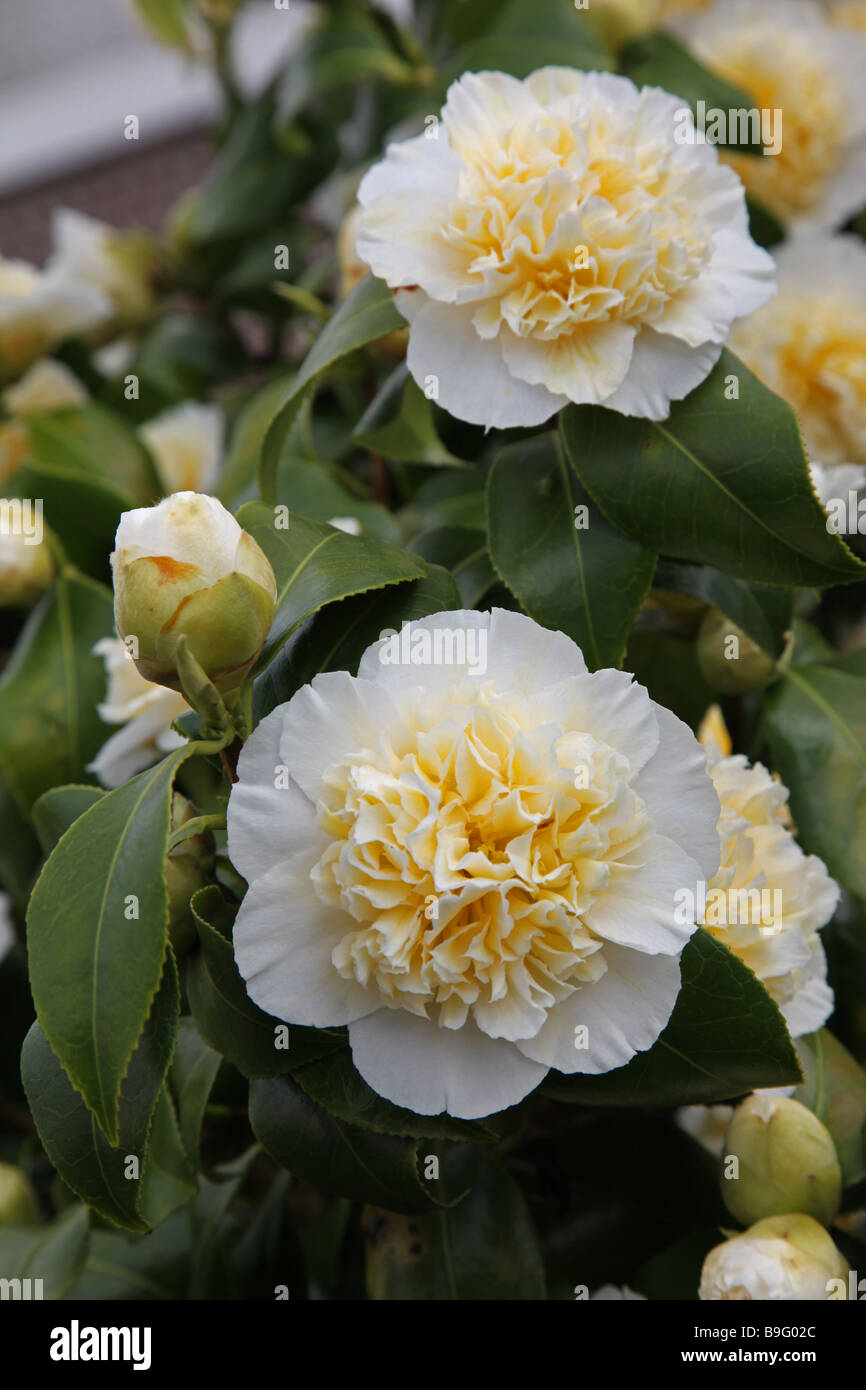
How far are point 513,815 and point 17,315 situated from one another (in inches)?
23.2

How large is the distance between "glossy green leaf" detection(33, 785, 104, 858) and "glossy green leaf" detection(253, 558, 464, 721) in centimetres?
8

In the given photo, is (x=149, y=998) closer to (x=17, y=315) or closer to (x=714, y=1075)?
(x=714, y=1075)

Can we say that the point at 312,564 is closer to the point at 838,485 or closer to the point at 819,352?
the point at 838,485

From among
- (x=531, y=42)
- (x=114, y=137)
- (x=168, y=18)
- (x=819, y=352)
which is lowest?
(x=819, y=352)

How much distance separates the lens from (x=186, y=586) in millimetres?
354

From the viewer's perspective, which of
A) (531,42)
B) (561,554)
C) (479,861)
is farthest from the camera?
(531,42)

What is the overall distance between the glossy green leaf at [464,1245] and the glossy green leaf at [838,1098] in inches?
4.2

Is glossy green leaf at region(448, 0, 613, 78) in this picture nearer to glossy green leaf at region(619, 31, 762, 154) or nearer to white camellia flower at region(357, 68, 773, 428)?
glossy green leaf at region(619, 31, 762, 154)

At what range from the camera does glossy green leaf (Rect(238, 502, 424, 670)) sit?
1.28 feet

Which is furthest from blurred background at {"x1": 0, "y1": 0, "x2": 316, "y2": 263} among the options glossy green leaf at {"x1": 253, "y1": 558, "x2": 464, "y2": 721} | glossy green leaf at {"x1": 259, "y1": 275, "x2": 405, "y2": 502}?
glossy green leaf at {"x1": 253, "y1": 558, "x2": 464, "y2": 721}

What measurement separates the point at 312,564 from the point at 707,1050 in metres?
0.18

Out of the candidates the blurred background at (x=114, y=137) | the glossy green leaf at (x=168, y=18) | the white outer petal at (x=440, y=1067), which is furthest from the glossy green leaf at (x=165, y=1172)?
the blurred background at (x=114, y=137)

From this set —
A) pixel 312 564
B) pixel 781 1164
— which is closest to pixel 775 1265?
pixel 781 1164

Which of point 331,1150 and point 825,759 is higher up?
point 825,759
